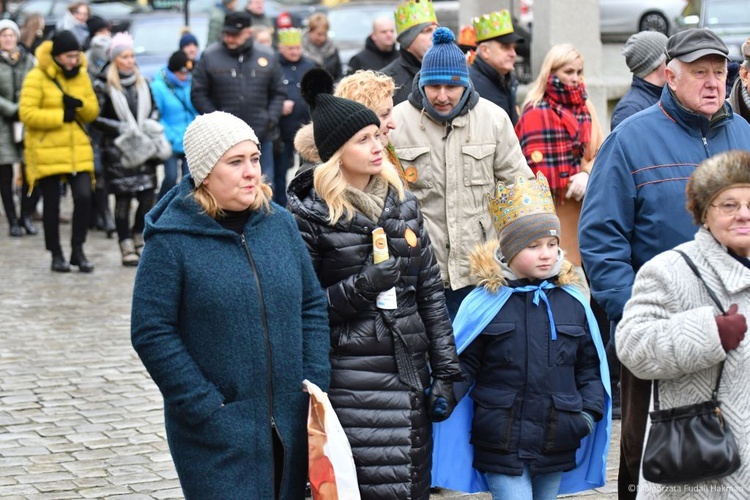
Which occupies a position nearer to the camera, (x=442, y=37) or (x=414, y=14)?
(x=442, y=37)

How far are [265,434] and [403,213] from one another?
109 centimetres

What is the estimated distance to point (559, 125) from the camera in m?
8.07

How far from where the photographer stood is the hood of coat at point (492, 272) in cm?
530

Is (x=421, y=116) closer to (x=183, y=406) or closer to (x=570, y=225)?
(x=570, y=225)

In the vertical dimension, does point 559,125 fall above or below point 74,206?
above

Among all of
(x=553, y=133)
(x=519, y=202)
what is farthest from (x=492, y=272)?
(x=553, y=133)

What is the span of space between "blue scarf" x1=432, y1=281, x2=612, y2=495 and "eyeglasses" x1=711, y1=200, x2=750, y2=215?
1.09 meters

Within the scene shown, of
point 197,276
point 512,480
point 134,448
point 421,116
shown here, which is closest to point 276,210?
point 197,276

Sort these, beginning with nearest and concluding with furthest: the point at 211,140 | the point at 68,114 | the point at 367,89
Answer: the point at 211,140 → the point at 367,89 → the point at 68,114

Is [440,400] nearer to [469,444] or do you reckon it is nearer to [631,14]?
[469,444]

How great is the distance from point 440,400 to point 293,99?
9875 millimetres

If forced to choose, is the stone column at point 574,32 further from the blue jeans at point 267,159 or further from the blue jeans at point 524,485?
the blue jeans at point 524,485

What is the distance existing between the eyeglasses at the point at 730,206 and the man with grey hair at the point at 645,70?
3.02 m

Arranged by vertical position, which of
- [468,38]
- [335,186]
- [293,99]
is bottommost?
[293,99]
